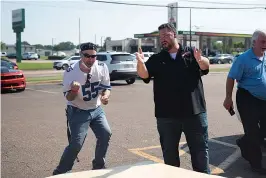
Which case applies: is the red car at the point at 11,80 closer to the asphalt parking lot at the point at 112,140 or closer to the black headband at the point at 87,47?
the asphalt parking lot at the point at 112,140

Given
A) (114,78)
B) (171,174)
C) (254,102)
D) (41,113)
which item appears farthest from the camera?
(114,78)

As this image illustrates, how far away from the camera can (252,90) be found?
183 inches

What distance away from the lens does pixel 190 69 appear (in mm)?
3674

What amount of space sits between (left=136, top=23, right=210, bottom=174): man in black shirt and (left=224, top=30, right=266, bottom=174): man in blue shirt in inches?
43.7

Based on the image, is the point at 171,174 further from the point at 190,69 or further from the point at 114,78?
the point at 114,78

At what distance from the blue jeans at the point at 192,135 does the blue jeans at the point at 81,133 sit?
823mm

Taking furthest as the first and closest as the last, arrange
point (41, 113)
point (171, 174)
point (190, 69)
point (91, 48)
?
point (41, 113), point (91, 48), point (190, 69), point (171, 174)

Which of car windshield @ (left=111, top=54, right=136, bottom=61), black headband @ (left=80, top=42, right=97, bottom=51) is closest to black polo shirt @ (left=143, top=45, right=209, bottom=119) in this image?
black headband @ (left=80, top=42, right=97, bottom=51)

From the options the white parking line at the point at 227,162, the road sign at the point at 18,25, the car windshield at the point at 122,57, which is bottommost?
the white parking line at the point at 227,162

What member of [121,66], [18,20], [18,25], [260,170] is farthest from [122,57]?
[18,20]

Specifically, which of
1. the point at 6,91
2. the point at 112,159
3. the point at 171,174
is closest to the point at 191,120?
the point at 171,174

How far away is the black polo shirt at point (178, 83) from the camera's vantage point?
366 cm

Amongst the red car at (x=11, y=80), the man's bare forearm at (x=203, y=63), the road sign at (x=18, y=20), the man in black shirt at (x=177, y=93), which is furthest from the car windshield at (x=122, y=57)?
the road sign at (x=18, y=20)

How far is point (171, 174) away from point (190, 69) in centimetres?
139
